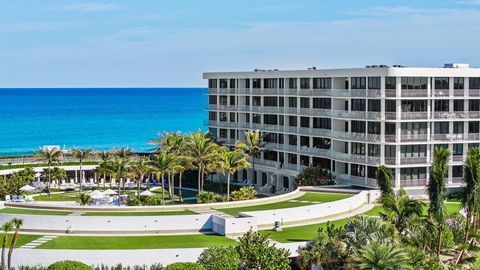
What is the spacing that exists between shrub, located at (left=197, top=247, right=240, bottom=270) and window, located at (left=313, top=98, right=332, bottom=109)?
35557 mm

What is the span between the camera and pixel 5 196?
78.2 m

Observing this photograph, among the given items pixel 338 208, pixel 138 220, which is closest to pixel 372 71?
pixel 338 208

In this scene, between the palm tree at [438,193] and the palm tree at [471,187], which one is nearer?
the palm tree at [438,193]

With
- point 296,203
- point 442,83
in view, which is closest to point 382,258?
point 296,203

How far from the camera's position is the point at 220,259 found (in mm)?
48594

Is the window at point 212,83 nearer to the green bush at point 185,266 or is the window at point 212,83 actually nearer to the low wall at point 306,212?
the low wall at point 306,212

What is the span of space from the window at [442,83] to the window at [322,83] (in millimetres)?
10869

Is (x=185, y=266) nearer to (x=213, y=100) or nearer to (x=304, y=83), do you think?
(x=304, y=83)

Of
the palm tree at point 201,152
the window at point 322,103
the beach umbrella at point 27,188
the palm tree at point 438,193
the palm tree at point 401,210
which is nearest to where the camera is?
the palm tree at point 401,210

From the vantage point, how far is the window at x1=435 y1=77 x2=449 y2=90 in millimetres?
76438

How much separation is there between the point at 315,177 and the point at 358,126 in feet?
21.0

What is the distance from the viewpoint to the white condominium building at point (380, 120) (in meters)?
75.2

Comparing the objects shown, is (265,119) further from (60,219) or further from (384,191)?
(60,219)

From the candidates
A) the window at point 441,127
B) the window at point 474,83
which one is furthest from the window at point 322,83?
the window at point 474,83
